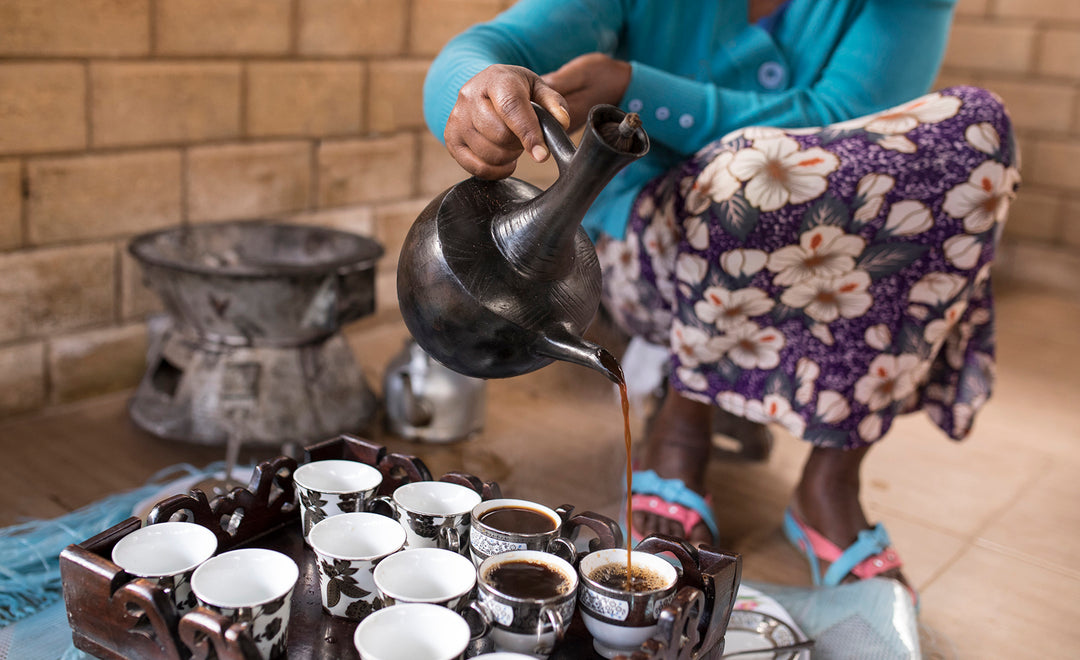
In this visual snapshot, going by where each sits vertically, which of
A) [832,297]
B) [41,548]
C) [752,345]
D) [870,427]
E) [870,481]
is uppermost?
[832,297]

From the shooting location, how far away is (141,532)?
99 cm

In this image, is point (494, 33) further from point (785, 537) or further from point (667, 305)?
point (785, 537)

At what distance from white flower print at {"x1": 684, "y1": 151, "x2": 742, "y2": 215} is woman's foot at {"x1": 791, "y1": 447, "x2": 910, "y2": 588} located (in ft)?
1.59

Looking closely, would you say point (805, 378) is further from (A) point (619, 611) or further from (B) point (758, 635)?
(A) point (619, 611)

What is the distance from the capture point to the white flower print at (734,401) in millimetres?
1615

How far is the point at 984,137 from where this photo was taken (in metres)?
1.46

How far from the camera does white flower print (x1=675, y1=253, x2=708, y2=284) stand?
1543mm

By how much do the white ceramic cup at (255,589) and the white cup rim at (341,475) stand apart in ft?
0.47

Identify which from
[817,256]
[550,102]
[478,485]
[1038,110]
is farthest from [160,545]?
[1038,110]

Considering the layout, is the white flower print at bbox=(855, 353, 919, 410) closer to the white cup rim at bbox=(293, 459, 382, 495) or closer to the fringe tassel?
the white cup rim at bbox=(293, 459, 382, 495)

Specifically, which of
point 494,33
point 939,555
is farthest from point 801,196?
point 939,555

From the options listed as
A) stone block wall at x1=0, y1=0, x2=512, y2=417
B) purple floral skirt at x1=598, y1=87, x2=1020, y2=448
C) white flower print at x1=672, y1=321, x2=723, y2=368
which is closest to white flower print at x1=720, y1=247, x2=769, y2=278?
purple floral skirt at x1=598, y1=87, x2=1020, y2=448

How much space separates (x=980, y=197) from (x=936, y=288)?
15 cm

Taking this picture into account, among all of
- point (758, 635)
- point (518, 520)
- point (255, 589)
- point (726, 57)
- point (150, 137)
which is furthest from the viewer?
point (150, 137)
